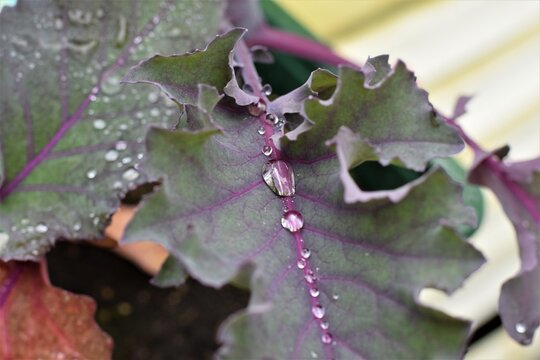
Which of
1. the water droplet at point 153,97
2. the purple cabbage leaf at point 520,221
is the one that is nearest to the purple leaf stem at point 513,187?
the purple cabbage leaf at point 520,221

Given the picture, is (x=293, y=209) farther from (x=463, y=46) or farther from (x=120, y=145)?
(x=463, y=46)

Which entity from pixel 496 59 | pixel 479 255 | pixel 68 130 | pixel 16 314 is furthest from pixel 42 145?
pixel 496 59

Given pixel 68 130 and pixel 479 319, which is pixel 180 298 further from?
pixel 479 319

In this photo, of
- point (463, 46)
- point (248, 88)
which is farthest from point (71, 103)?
point (463, 46)

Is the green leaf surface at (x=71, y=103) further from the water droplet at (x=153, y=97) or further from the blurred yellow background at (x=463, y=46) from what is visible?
the blurred yellow background at (x=463, y=46)

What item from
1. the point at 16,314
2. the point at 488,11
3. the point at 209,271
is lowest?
A: the point at 16,314

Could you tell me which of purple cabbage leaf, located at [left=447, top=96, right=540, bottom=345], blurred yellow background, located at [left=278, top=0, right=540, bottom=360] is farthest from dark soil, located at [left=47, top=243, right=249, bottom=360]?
blurred yellow background, located at [left=278, top=0, right=540, bottom=360]
